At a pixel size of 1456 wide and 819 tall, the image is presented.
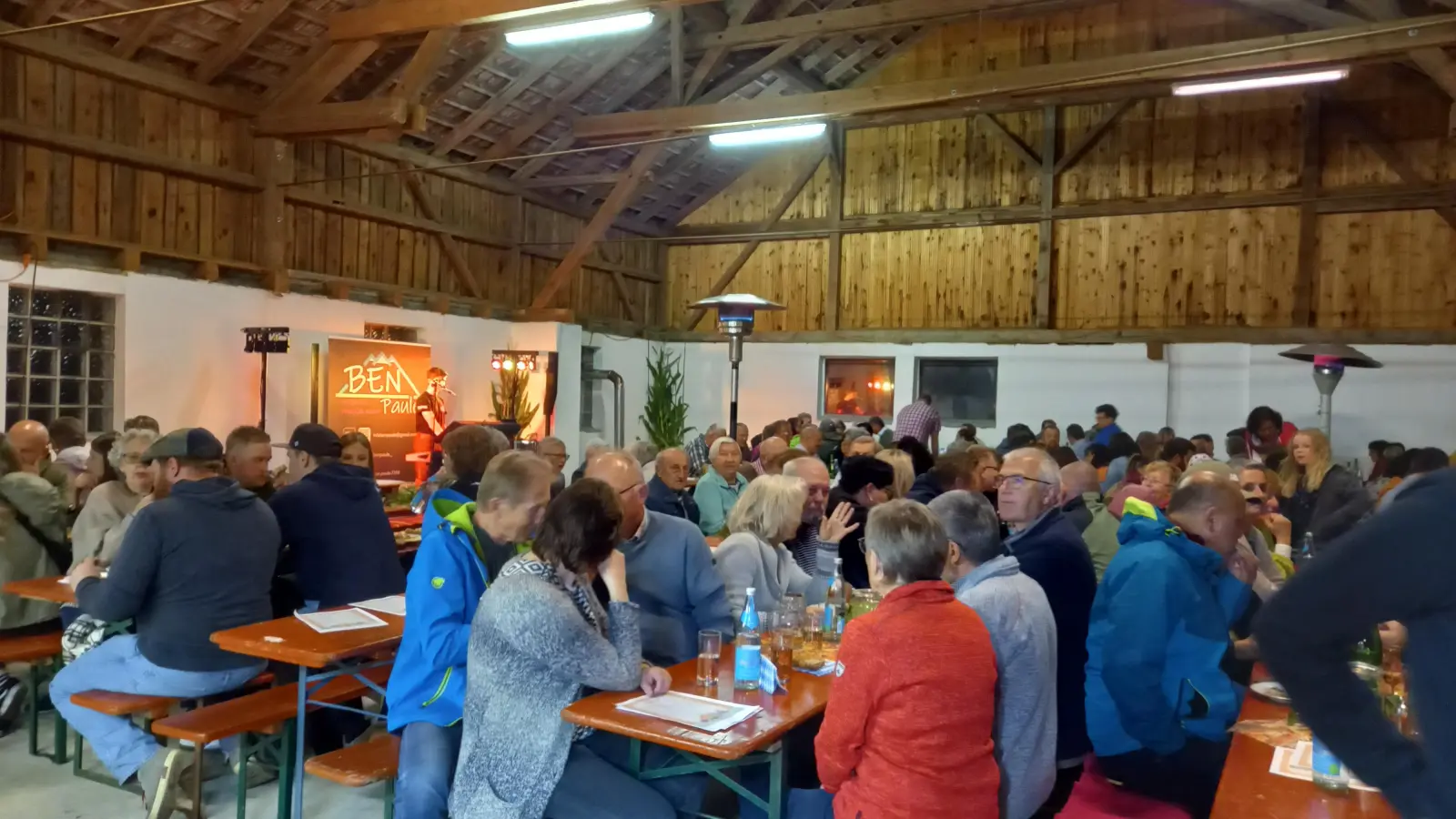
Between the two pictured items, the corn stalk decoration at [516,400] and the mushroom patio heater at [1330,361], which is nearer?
the mushroom patio heater at [1330,361]

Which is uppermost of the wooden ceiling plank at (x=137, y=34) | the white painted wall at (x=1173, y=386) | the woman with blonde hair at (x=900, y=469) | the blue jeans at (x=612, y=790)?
the wooden ceiling plank at (x=137, y=34)

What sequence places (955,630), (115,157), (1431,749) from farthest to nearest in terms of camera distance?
(115,157)
(955,630)
(1431,749)

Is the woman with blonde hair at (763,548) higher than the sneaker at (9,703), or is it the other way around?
the woman with blonde hair at (763,548)

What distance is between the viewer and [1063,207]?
12.9m

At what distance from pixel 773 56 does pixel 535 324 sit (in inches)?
178

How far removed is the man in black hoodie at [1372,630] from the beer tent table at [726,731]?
1.64 m

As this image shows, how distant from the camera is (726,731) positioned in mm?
2672

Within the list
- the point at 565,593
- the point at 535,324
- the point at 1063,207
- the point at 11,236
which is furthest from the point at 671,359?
the point at 565,593

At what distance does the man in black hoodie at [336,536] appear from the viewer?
169 inches

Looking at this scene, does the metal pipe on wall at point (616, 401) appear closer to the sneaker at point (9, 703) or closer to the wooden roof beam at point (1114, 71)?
the wooden roof beam at point (1114, 71)

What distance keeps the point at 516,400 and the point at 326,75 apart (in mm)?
4302

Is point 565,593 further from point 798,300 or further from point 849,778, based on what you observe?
point 798,300

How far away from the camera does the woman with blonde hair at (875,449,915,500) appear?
5.41 m

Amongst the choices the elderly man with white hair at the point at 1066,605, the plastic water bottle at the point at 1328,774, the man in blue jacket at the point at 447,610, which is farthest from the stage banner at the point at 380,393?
the plastic water bottle at the point at 1328,774
